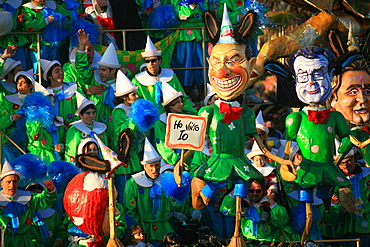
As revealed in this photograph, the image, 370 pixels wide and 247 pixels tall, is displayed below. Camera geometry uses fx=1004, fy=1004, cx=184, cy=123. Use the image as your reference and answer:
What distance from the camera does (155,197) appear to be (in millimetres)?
10922

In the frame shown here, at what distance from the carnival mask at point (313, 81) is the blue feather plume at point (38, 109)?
3.05 metres

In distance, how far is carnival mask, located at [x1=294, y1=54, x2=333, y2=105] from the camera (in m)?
9.74

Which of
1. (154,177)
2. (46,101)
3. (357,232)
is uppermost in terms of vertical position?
(46,101)

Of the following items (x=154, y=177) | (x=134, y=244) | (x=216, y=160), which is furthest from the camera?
(x=154, y=177)

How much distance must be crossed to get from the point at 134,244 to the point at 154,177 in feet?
3.11

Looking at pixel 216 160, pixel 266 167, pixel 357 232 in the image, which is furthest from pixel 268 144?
pixel 216 160

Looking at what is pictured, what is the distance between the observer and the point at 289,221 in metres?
10.7

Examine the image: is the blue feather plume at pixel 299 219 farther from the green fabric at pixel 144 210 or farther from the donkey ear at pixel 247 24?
the donkey ear at pixel 247 24

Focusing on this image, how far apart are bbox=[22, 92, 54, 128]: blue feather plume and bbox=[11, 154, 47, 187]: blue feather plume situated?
2.35 feet

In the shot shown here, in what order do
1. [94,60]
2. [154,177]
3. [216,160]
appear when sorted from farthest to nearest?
[94,60] → [154,177] → [216,160]

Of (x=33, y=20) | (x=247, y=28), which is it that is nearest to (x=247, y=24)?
(x=247, y=28)

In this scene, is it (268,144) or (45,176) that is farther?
(268,144)

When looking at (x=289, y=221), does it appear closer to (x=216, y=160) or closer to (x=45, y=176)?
(x=216, y=160)

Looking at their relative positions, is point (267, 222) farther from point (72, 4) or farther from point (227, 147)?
point (72, 4)
